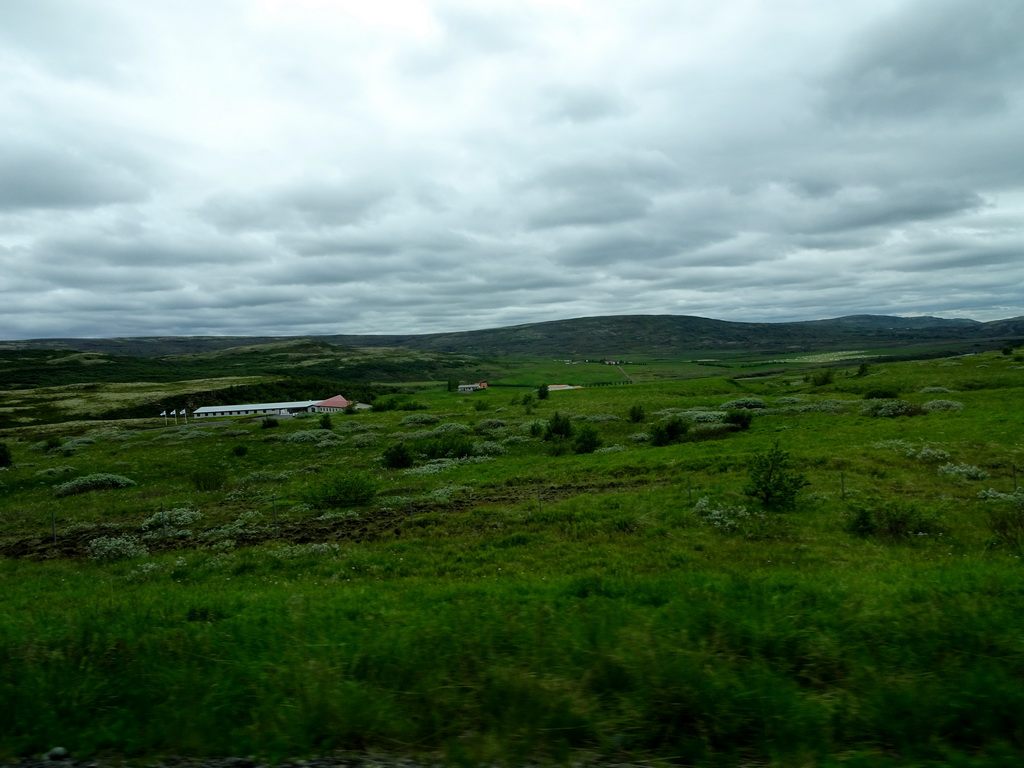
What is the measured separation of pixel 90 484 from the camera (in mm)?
30234

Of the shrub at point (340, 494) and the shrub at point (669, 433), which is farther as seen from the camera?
the shrub at point (669, 433)

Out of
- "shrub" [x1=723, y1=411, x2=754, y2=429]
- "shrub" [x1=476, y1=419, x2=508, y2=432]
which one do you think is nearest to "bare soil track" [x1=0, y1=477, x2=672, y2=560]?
"shrub" [x1=723, y1=411, x2=754, y2=429]

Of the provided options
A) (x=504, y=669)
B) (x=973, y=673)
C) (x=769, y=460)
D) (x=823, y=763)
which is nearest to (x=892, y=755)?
(x=823, y=763)

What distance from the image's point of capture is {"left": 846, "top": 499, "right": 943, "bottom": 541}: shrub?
13216 millimetres

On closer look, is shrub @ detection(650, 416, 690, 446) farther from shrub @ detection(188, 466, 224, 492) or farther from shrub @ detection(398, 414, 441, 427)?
shrub @ detection(188, 466, 224, 492)

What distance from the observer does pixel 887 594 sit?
758 cm

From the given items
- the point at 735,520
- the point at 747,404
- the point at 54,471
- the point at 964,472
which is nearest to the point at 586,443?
the point at 735,520

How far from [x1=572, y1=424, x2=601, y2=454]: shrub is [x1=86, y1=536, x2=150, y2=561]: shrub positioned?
21493 mm

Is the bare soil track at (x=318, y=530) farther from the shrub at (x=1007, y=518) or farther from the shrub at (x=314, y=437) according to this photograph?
the shrub at (x=314, y=437)

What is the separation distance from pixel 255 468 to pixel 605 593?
32233mm

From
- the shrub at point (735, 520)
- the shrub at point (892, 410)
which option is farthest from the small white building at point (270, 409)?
the shrub at point (735, 520)

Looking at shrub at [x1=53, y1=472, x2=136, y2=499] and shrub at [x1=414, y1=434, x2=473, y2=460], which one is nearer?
shrub at [x1=53, y1=472, x2=136, y2=499]

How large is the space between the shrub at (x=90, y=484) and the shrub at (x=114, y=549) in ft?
50.0

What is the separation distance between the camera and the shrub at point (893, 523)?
13216 mm
